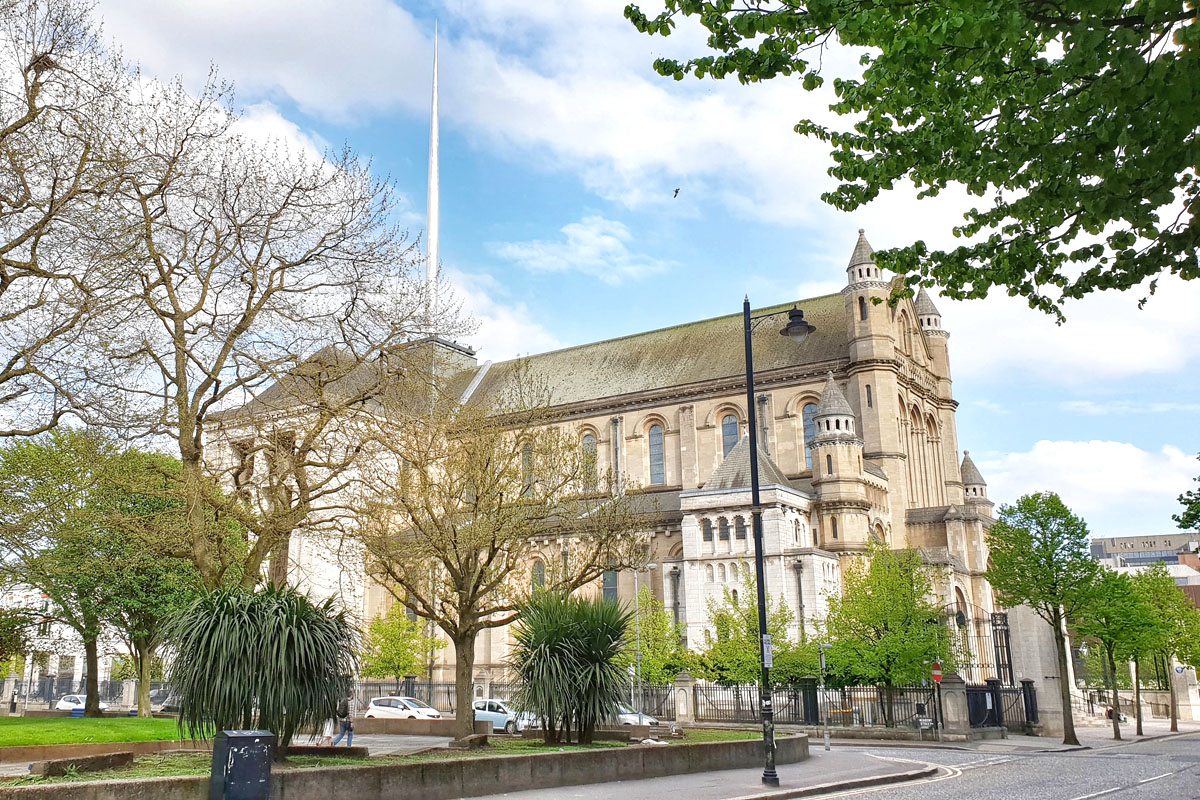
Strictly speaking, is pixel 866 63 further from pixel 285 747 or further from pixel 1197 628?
pixel 1197 628

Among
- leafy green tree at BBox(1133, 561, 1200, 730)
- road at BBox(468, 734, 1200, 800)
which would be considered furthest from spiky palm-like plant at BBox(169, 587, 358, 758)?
leafy green tree at BBox(1133, 561, 1200, 730)

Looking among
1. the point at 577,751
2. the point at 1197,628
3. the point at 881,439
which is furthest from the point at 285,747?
the point at 1197,628

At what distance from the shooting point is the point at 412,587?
24.0 m

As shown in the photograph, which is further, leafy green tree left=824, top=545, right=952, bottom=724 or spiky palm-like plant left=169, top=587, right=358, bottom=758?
leafy green tree left=824, top=545, right=952, bottom=724

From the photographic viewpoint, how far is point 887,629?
4050cm

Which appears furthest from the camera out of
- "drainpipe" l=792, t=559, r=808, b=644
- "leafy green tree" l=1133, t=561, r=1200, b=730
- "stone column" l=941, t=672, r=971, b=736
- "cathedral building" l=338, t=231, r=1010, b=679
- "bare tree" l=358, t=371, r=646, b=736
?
"cathedral building" l=338, t=231, r=1010, b=679

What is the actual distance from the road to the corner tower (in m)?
22.2

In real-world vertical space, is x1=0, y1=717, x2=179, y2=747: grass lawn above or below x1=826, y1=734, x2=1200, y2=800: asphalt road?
above

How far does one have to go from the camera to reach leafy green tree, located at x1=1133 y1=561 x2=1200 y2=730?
4684 cm

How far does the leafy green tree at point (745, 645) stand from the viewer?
42.8 meters

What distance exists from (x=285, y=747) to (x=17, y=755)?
1005cm

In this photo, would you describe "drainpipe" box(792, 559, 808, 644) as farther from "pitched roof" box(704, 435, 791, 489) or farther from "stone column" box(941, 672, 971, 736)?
"stone column" box(941, 672, 971, 736)

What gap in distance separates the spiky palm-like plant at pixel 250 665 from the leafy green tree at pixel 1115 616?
1231 inches

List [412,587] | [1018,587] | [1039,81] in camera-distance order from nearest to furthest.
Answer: [1039,81] < [412,587] < [1018,587]
